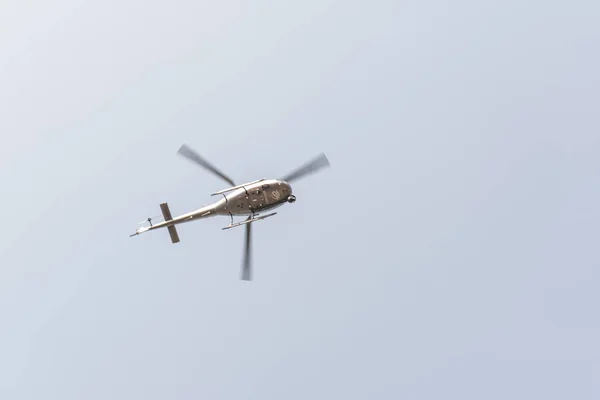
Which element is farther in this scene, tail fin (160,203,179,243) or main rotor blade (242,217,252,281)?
tail fin (160,203,179,243)

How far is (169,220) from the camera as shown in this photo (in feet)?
209

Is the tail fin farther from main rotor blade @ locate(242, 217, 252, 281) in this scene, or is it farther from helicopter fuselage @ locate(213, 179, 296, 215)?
main rotor blade @ locate(242, 217, 252, 281)

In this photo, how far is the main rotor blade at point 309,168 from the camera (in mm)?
62375

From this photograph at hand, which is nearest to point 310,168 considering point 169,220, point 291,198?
point 291,198

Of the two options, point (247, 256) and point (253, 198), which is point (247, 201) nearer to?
point (253, 198)

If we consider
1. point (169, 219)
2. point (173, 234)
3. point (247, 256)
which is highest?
point (169, 219)

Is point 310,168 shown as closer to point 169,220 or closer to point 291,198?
point 291,198

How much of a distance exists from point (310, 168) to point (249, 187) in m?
5.10

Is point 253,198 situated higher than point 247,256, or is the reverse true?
point 253,198

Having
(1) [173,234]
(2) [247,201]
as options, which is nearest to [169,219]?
(1) [173,234]

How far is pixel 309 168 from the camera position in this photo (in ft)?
208

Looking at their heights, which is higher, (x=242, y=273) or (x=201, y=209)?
(x=201, y=209)

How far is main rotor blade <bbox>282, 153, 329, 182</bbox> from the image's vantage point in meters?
62.4

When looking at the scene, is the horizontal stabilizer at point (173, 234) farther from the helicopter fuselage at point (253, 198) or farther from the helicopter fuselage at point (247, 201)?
the helicopter fuselage at point (253, 198)
